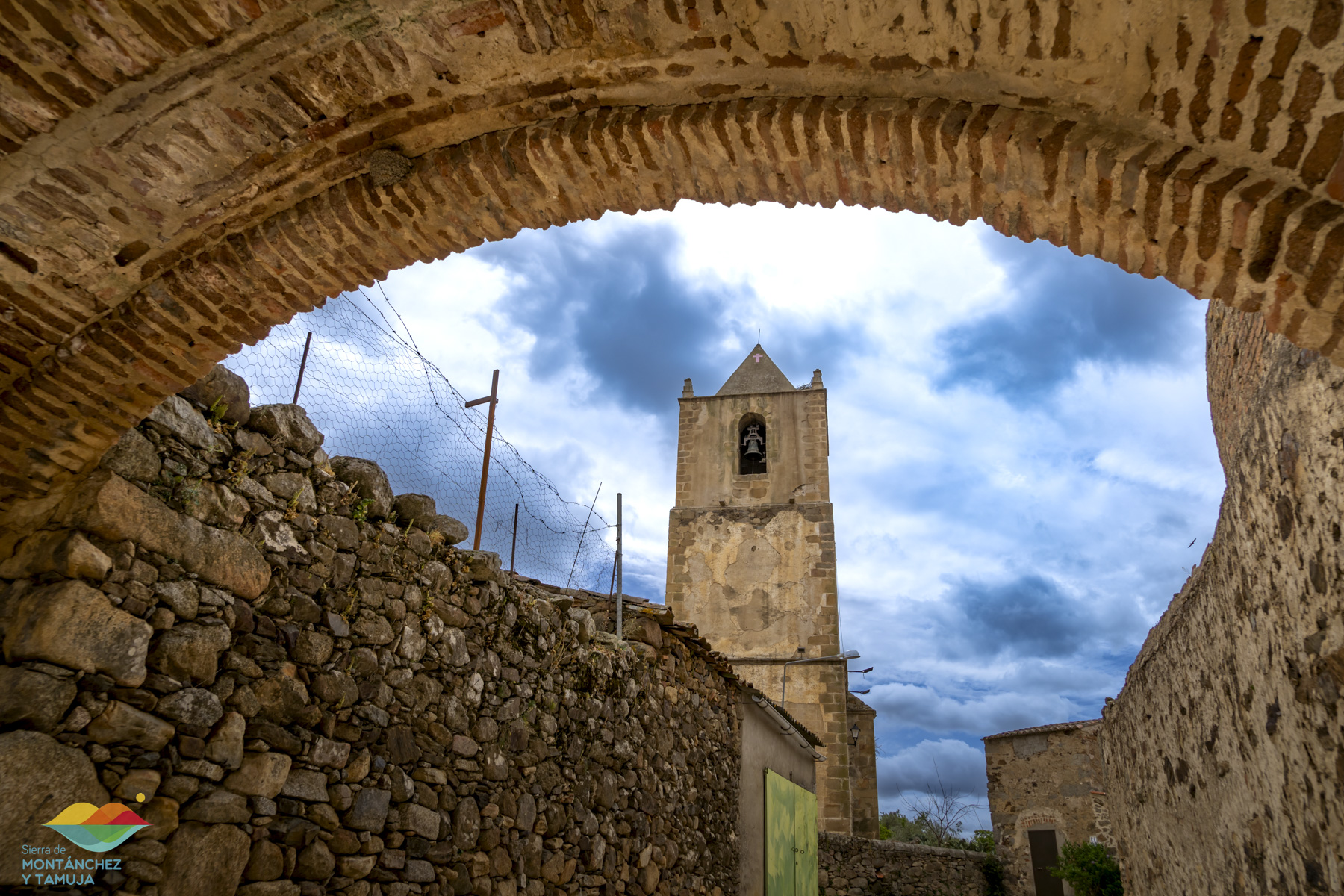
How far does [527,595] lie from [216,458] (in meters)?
2.40

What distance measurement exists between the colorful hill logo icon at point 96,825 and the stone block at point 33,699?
0.28m

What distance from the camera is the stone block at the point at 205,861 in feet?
8.82

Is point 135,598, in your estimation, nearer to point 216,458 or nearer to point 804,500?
point 216,458

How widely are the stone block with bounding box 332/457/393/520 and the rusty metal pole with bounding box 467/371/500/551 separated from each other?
2.98ft

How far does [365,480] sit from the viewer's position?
3975 millimetres

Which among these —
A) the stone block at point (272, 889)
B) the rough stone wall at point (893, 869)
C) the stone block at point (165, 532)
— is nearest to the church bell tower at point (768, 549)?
the rough stone wall at point (893, 869)

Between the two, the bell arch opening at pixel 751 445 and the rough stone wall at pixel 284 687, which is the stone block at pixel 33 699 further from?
the bell arch opening at pixel 751 445

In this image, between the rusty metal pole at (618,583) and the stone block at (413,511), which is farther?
the rusty metal pole at (618,583)

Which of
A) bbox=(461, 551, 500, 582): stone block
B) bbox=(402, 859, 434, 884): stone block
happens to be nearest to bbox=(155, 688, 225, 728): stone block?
bbox=(402, 859, 434, 884): stone block

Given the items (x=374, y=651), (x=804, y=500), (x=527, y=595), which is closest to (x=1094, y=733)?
(x=804, y=500)

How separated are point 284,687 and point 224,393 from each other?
4.23ft

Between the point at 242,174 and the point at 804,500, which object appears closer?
the point at 242,174

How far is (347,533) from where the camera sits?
374 centimetres

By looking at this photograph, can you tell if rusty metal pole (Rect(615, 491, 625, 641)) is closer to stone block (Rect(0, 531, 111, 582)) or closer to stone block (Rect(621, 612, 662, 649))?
stone block (Rect(621, 612, 662, 649))
